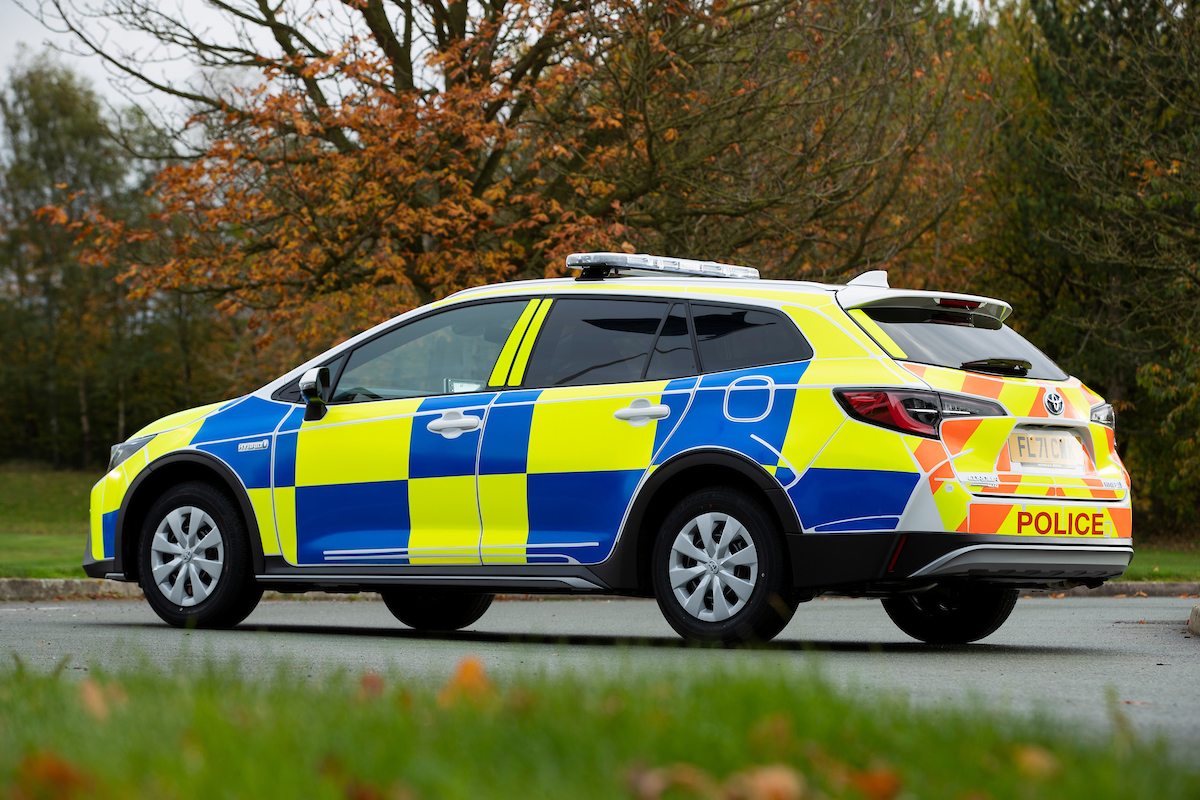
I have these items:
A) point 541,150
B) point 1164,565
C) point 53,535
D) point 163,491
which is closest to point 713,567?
point 163,491

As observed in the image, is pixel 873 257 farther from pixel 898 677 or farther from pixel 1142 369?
pixel 898 677

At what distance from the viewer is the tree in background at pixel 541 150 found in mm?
15820

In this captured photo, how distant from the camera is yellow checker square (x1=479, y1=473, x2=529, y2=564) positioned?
7.12 meters

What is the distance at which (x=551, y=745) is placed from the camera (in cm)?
299

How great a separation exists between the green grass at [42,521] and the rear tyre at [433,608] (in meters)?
5.26

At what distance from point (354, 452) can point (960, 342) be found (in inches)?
128

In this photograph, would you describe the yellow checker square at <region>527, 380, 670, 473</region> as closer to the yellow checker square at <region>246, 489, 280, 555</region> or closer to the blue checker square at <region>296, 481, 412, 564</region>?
the blue checker square at <region>296, 481, 412, 564</region>

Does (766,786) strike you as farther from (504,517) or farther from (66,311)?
(66,311)

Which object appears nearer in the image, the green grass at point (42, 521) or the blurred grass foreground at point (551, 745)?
the blurred grass foreground at point (551, 745)

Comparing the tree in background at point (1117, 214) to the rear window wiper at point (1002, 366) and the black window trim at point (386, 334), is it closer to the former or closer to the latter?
the rear window wiper at point (1002, 366)

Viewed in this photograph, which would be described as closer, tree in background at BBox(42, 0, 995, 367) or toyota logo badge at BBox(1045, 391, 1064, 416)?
toyota logo badge at BBox(1045, 391, 1064, 416)

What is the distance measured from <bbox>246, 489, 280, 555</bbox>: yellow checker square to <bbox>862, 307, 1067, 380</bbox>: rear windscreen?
351 cm

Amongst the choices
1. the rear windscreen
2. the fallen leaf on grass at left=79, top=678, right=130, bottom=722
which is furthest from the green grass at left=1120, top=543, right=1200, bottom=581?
the fallen leaf on grass at left=79, top=678, right=130, bottom=722

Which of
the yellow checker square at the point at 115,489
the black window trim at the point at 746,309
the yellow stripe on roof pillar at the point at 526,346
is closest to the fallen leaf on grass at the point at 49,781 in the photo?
the black window trim at the point at 746,309
